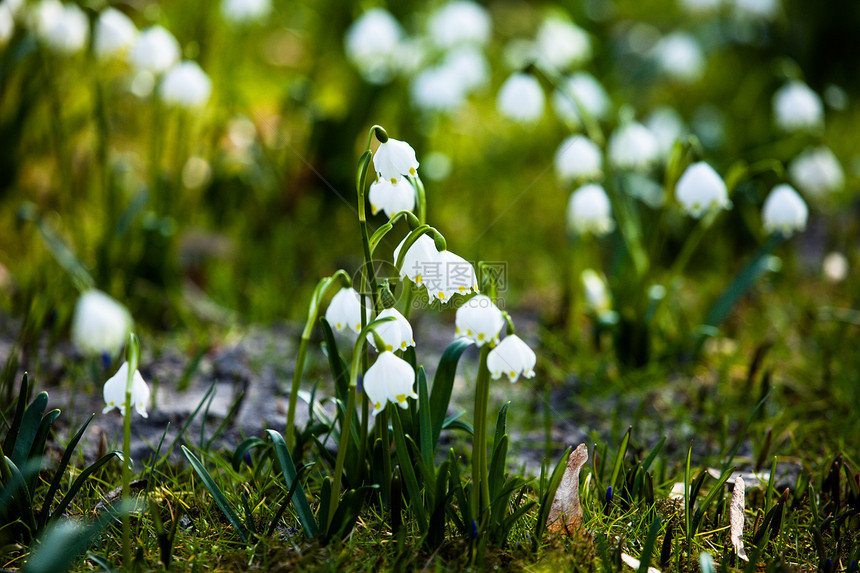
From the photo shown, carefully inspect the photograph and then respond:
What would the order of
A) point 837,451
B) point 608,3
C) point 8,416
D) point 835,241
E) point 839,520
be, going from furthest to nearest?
point 608,3 → point 835,241 → point 837,451 → point 8,416 → point 839,520

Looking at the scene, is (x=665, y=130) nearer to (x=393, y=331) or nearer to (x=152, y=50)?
(x=152, y=50)

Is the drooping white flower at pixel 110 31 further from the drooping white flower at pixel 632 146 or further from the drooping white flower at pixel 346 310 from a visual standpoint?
the drooping white flower at pixel 632 146

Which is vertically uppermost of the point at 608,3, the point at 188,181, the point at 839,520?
the point at 608,3

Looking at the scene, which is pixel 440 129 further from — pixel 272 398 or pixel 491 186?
pixel 272 398

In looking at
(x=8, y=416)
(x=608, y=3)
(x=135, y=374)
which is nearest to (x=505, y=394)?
(x=135, y=374)

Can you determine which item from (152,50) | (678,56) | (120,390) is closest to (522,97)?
(152,50)
